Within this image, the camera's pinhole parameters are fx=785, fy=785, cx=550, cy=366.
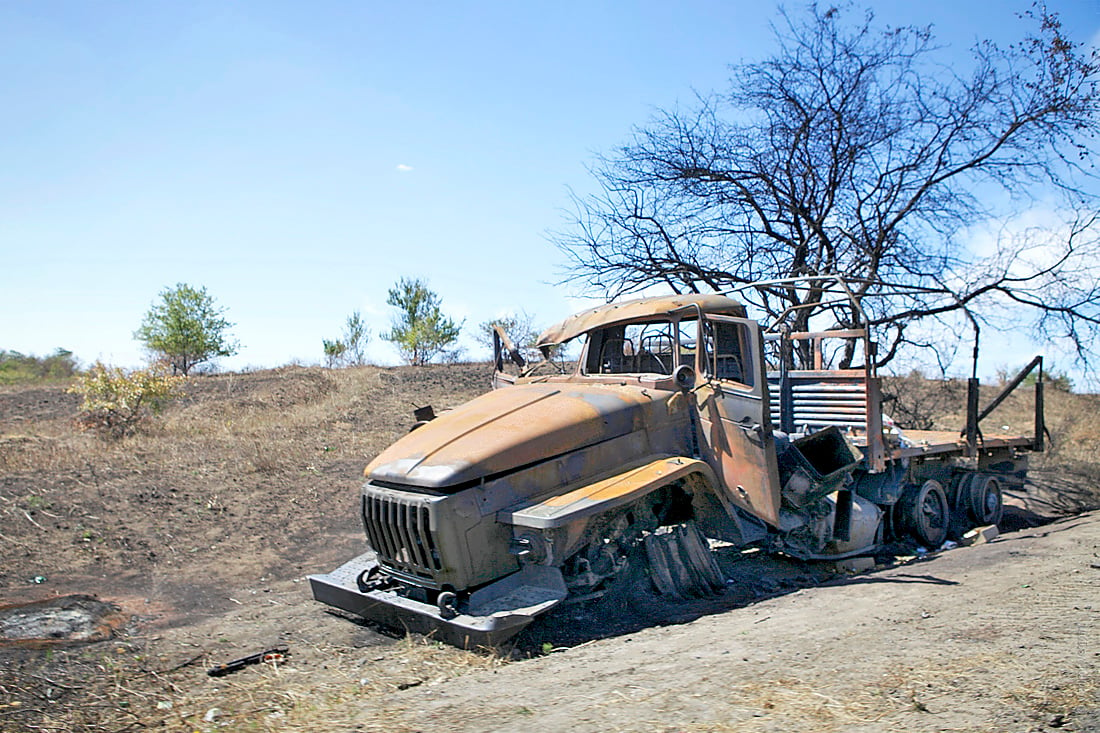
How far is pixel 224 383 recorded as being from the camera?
953 inches

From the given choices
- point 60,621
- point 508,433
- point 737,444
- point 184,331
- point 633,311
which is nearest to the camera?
point 508,433

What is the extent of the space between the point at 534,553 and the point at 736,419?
2.32 m

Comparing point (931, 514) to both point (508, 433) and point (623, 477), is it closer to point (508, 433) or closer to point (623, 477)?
point (623, 477)

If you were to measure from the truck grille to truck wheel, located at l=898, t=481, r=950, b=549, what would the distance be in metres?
6.38

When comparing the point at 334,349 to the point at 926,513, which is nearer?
the point at 926,513

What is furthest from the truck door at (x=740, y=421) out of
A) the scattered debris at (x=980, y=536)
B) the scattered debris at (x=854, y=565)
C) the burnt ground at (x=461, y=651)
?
the scattered debris at (x=980, y=536)

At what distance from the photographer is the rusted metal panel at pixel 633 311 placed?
269 inches

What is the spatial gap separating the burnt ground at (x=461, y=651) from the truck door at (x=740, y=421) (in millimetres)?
912

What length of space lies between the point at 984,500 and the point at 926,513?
4.58 feet

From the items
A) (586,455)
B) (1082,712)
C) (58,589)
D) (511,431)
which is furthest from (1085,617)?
(58,589)

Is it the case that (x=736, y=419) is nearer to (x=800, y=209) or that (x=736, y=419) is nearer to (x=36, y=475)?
(x=800, y=209)

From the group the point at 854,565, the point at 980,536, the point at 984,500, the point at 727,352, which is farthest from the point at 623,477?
the point at 984,500

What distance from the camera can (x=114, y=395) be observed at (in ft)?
50.9

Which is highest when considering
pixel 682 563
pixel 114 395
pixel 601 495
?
pixel 114 395
